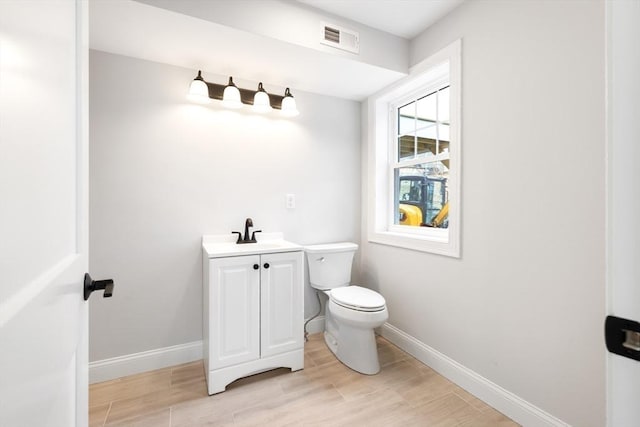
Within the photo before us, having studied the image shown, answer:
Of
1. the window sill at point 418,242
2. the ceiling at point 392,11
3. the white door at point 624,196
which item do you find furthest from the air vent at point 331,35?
the white door at point 624,196

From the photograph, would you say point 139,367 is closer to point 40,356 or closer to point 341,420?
point 341,420

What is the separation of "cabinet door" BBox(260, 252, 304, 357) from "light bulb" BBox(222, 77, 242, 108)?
1145 mm

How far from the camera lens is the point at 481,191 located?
1601mm

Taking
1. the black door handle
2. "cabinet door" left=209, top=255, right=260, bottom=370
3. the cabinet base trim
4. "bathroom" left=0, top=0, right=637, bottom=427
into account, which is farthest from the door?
"bathroom" left=0, top=0, right=637, bottom=427

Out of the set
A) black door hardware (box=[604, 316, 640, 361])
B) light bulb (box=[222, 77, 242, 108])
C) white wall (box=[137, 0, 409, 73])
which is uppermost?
white wall (box=[137, 0, 409, 73])

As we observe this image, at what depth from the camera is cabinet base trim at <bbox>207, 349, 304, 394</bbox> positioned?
1.63m

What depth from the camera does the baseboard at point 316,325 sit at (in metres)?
2.41

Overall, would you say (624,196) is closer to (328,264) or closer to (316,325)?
(328,264)

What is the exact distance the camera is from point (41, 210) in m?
0.41

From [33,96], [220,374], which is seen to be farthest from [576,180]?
[220,374]

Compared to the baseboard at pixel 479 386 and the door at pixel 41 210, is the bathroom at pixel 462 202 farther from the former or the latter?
the door at pixel 41 210

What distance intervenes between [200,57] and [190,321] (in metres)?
1.87

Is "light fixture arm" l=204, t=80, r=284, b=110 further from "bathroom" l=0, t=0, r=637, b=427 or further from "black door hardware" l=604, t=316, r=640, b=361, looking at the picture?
"black door hardware" l=604, t=316, r=640, b=361

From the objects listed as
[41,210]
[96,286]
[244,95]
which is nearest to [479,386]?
[96,286]
